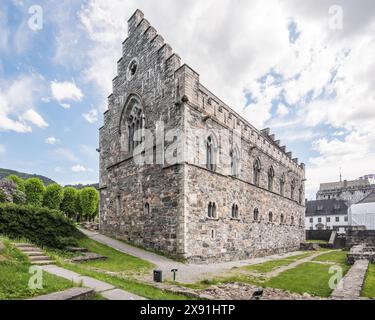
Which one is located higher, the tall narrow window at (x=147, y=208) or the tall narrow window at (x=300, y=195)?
the tall narrow window at (x=300, y=195)

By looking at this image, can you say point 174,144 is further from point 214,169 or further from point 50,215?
point 50,215

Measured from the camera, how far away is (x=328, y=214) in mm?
67250

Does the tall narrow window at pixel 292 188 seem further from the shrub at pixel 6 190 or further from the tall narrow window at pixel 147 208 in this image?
the shrub at pixel 6 190

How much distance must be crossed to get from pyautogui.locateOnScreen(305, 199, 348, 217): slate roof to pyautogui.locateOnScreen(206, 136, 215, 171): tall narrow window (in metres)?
58.9

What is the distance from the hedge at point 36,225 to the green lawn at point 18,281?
Result: 131 inches

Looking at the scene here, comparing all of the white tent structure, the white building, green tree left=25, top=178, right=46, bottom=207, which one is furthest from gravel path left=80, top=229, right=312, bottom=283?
the white building

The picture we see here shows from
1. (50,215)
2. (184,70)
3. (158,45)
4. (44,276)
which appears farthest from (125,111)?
(44,276)

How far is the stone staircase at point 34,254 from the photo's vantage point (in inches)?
387

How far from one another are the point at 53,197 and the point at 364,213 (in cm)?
5236

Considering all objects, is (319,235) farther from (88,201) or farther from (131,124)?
(131,124)

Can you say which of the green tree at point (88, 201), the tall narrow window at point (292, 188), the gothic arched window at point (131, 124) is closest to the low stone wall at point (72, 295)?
the gothic arched window at point (131, 124)
